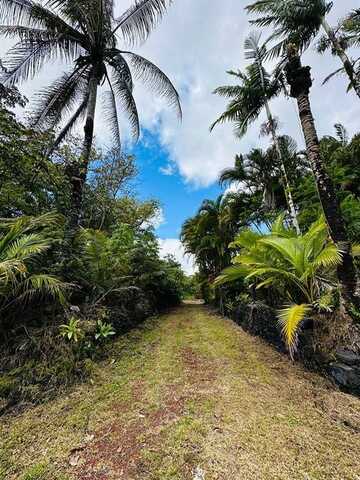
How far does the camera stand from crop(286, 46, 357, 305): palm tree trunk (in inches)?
121

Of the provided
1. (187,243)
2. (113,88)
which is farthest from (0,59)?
(187,243)

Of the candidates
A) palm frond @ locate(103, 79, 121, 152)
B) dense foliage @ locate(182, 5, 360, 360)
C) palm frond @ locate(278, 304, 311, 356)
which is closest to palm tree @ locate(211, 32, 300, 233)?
dense foliage @ locate(182, 5, 360, 360)

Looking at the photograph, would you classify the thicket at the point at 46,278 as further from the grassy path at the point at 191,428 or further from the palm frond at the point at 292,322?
the palm frond at the point at 292,322

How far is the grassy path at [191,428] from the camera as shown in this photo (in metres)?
1.60

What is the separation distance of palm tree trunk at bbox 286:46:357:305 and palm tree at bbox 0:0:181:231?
13.2 feet

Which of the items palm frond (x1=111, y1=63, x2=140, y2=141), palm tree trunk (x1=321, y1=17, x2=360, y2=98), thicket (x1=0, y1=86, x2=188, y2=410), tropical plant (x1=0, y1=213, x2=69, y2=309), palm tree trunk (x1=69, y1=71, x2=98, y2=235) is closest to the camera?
thicket (x1=0, y1=86, x2=188, y2=410)

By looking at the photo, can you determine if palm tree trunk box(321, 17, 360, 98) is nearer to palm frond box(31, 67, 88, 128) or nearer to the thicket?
palm frond box(31, 67, 88, 128)

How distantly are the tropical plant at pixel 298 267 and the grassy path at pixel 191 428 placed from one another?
0.71 metres

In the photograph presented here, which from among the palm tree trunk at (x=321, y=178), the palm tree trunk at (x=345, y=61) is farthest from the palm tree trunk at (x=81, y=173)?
the palm tree trunk at (x=345, y=61)

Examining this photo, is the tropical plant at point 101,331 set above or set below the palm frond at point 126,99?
below

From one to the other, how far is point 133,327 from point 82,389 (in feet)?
8.95

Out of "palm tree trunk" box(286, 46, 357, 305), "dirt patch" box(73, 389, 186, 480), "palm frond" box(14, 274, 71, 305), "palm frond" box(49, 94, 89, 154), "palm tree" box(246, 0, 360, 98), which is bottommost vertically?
"dirt patch" box(73, 389, 186, 480)

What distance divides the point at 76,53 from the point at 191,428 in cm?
813

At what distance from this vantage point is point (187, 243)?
39.0 ft
